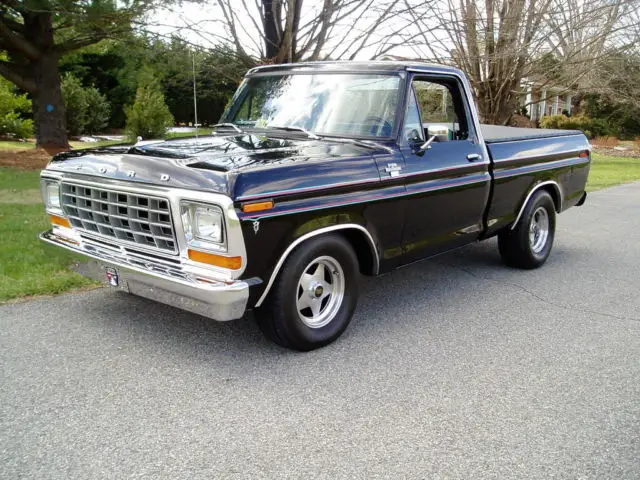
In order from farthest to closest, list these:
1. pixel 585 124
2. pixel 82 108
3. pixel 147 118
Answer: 1. pixel 585 124
2. pixel 82 108
3. pixel 147 118

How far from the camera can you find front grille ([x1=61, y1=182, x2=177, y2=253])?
3801mm

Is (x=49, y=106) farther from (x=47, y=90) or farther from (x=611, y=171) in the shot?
(x=611, y=171)

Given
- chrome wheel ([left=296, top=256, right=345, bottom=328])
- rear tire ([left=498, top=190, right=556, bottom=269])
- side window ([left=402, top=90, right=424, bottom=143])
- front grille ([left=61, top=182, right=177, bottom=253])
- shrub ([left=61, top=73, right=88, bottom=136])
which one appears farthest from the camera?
shrub ([left=61, top=73, right=88, bottom=136])

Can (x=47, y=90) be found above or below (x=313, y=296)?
above

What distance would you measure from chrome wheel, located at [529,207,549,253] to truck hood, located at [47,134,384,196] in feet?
9.35

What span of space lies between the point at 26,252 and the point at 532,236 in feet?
16.9

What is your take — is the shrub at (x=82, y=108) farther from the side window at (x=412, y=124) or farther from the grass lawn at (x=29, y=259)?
the side window at (x=412, y=124)

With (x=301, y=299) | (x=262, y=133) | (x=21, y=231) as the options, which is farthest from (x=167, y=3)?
(x=301, y=299)

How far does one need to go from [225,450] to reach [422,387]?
129cm

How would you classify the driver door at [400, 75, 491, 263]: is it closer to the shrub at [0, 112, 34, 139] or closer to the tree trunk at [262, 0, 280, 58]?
the tree trunk at [262, 0, 280, 58]

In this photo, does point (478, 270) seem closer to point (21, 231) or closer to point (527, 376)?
point (527, 376)

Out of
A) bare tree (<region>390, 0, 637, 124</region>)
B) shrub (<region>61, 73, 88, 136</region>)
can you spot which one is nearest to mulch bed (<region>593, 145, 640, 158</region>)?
bare tree (<region>390, 0, 637, 124</region>)

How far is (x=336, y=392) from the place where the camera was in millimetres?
3633

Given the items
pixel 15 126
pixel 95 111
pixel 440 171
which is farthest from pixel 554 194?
pixel 95 111
